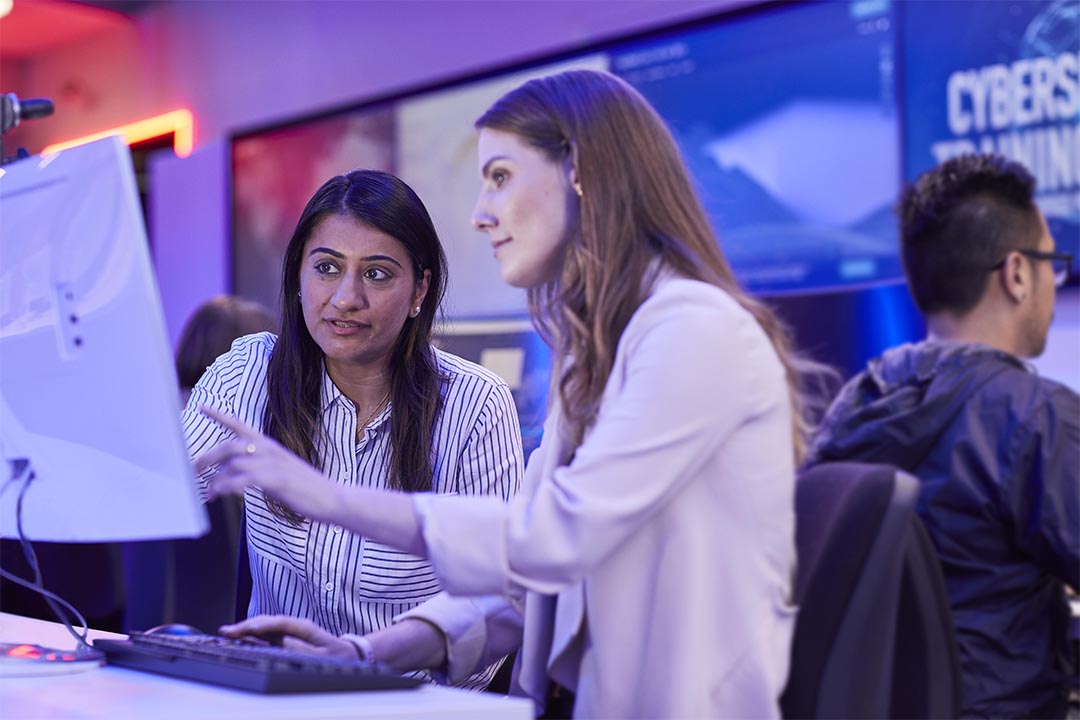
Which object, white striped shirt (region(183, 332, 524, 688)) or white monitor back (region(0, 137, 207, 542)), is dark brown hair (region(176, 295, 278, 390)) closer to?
white striped shirt (region(183, 332, 524, 688))

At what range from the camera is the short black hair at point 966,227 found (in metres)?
2.32

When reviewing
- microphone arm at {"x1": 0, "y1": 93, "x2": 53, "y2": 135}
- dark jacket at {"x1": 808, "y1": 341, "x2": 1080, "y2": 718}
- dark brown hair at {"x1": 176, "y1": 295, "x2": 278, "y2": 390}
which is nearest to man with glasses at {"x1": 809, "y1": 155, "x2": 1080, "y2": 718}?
dark jacket at {"x1": 808, "y1": 341, "x2": 1080, "y2": 718}

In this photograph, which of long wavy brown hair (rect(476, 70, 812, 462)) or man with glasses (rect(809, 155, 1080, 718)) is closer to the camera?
long wavy brown hair (rect(476, 70, 812, 462))

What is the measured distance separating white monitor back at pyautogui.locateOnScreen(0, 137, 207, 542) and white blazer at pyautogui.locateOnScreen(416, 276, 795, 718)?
24cm

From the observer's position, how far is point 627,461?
3.63ft

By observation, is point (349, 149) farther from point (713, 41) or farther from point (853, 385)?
point (853, 385)

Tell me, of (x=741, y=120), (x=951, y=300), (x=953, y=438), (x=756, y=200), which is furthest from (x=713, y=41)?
(x=953, y=438)

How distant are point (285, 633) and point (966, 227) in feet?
5.08

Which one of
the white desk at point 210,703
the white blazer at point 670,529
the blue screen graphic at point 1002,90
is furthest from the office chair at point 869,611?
the blue screen graphic at point 1002,90

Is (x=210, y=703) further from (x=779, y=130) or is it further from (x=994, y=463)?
(x=779, y=130)

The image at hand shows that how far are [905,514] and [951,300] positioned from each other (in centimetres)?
130

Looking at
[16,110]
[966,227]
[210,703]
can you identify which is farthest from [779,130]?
[210,703]

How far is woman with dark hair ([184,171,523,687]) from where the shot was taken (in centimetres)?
171

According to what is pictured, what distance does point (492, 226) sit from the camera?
127cm
